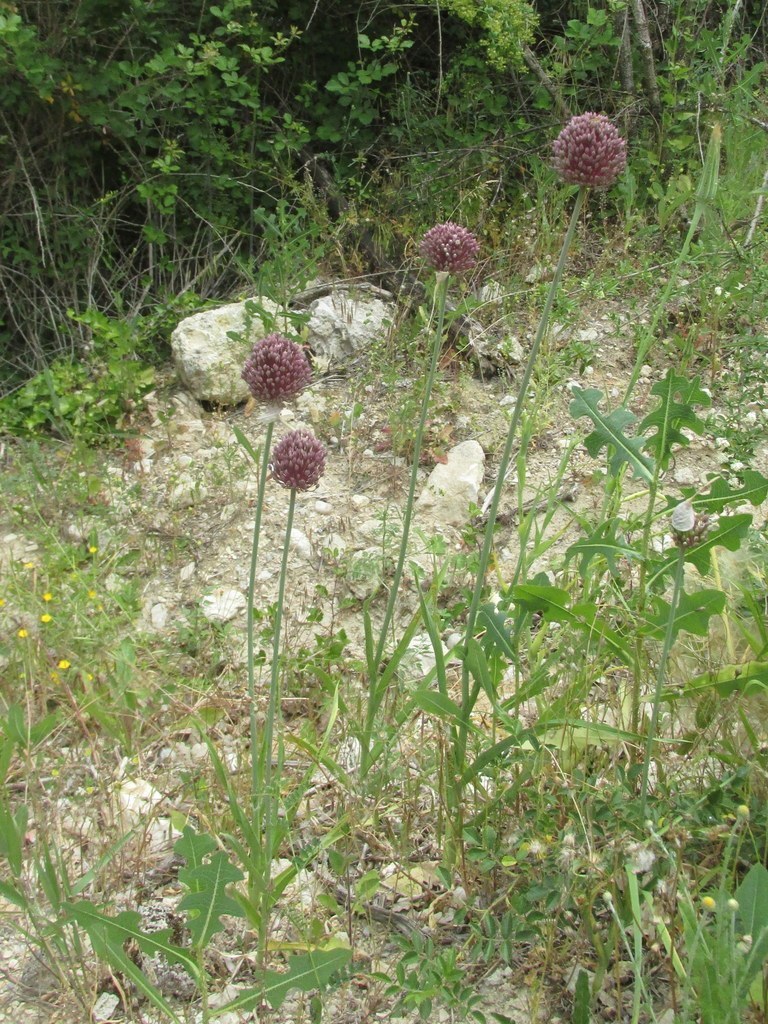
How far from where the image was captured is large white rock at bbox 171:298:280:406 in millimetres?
4238

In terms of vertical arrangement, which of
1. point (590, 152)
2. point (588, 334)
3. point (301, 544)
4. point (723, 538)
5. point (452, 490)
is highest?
point (590, 152)

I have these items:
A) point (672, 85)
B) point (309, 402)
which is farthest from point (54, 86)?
point (672, 85)

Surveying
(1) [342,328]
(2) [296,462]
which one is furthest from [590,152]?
(1) [342,328]

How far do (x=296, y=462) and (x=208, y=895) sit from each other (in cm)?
84

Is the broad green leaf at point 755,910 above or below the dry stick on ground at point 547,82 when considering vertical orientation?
below

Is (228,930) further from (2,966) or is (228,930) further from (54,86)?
(54,86)

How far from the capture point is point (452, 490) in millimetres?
3574

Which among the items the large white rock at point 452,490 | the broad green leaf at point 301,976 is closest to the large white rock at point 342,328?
the large white rock at point 452,490

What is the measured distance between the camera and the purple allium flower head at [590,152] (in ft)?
6.25

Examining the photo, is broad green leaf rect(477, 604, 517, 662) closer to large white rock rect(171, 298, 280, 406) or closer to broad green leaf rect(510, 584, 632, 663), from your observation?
broad green leaf rect(510, 584, 632, 663)

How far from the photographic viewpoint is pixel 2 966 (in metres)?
2.00

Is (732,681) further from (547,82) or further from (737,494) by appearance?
(547,82)

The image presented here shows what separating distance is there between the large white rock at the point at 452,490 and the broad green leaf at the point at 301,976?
2028 millimetres

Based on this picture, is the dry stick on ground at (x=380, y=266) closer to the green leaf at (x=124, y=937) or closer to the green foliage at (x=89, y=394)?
the green foliage at (x=89, y=394)
